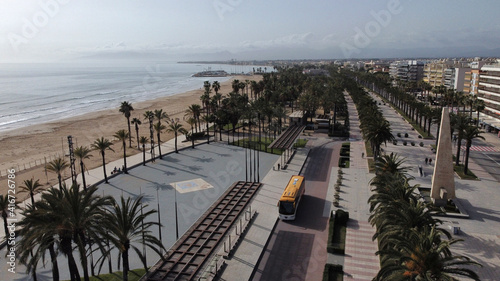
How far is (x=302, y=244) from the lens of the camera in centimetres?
2856

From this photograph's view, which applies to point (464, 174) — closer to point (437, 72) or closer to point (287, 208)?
point (287, 208)

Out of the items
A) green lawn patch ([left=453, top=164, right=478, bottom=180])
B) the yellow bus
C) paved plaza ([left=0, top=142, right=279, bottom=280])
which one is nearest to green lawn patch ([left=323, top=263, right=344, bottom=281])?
the yellow bus

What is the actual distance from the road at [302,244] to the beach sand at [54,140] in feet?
102

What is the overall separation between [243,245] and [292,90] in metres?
79.0

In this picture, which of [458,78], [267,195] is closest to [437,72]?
[458,78]

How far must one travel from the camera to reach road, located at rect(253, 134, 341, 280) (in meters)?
24.7

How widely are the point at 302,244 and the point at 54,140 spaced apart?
62.1 metres

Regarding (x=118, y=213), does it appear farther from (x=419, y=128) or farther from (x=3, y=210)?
(x=419, y=128)

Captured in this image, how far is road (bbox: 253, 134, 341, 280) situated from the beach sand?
102ft

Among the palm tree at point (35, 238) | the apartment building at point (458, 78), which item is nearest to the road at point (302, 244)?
the palm tree at point (35, 238)

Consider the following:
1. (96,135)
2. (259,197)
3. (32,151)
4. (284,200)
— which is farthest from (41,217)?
(96,135)

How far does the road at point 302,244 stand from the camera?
81.1ft

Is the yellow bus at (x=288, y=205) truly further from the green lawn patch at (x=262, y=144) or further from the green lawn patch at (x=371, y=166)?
the green lawn patch at (x=262, y=144)

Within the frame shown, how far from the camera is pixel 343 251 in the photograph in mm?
26875
